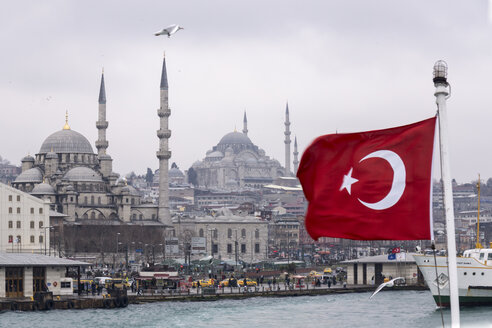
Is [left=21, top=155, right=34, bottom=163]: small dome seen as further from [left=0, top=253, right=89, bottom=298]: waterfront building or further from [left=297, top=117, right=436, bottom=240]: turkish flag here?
[left=297, top=117, right=436, bottom=240]: turkish flag

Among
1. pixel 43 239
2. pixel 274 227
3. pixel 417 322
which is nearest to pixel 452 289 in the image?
pixel 417 322

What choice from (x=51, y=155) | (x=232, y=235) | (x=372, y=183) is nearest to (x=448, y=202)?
(x=372, y=183)

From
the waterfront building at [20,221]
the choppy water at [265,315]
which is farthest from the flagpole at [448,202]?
the waterfront building at [20,221]

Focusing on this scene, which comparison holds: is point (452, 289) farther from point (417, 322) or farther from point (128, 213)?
point (128, 213)

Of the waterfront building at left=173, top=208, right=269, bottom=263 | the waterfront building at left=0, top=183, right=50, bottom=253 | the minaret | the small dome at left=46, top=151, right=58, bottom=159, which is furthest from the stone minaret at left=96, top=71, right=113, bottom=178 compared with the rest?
the waterfront building at left=0, top=183, right=50, bottom=253

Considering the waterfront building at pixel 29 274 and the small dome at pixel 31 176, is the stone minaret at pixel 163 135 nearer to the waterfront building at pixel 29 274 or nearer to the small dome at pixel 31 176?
the small dome at pixel 31 176

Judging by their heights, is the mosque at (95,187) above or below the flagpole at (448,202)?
above

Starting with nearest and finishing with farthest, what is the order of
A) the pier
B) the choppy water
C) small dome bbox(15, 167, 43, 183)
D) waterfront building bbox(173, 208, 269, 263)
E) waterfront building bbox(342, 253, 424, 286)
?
the choppy water → the pier → waterfront building bbox(342, 253, 424, 286) → small dome bbox(15, 167, 43, 183) → waterfront building bbox(173, 208, 269, 263)
